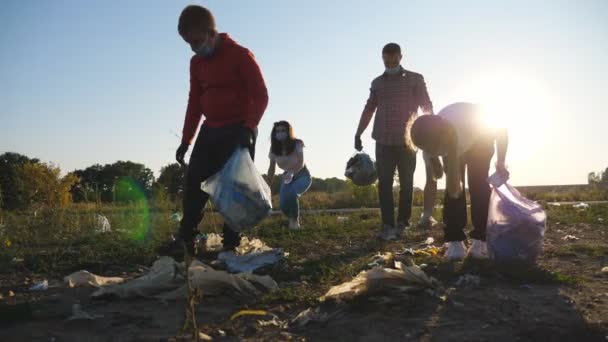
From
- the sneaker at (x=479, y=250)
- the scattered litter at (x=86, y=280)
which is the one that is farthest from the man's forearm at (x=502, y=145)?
the scattered litter at (x=86, y=280)

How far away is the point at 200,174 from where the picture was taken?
451cm

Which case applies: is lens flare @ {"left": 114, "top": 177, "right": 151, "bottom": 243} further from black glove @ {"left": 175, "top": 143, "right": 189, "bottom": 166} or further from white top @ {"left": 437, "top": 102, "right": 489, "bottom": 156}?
white top @ {"left": 437, "top": 102, "right": 489, "bottom": 156}

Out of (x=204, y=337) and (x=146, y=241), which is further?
(x=146, y=241)

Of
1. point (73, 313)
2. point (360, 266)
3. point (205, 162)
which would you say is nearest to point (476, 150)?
point (360, 266)

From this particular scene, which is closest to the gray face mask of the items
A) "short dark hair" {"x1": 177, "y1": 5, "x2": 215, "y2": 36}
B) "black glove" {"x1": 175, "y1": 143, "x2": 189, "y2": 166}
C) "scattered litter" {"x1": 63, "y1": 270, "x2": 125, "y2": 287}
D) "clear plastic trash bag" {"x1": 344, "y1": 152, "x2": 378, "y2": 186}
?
"clear plastic trash bag" {"x1": 344, "y1": 152, "x2": 378, "y2": 186}

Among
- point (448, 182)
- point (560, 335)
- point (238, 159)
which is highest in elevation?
point (238, 159)

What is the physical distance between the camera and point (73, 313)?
2.69 meters

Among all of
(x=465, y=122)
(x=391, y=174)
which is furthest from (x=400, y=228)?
(x=465, y=122)

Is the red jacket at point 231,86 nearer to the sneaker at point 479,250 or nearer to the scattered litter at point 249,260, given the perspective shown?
the scattered litter at point 249,260

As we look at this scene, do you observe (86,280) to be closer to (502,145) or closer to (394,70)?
(502,145)

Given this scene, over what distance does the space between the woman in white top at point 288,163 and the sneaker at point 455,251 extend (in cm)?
303

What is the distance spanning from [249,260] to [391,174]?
7.33ft

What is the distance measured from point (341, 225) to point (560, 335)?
16.5 feet

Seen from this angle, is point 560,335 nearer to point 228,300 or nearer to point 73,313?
point 228,300
